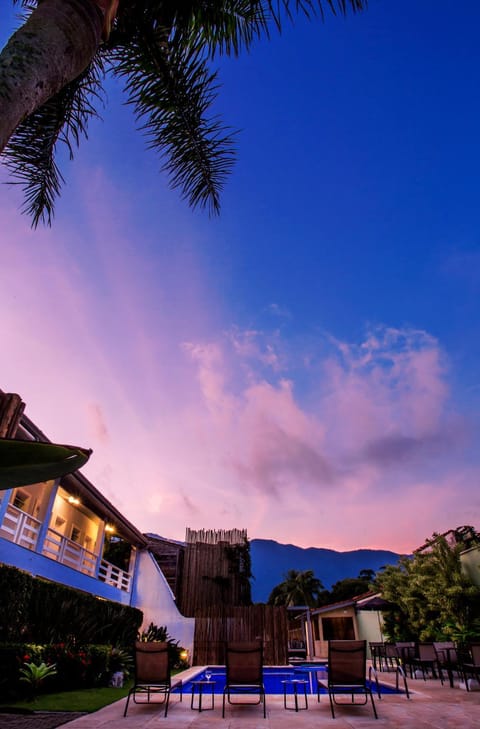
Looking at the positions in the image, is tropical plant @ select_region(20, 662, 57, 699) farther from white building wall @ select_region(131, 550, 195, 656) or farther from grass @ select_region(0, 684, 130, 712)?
white building wall @ select_region(131, 550, 195, 656)

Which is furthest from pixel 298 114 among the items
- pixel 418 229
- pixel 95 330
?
pixel 95 330

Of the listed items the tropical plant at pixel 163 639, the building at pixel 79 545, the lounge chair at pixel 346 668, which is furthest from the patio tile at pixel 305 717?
the tropical plant at pixel 163 639

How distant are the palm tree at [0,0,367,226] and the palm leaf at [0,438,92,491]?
2.89 m

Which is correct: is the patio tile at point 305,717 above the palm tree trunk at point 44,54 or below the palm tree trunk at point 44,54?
below

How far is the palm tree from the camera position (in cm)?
368

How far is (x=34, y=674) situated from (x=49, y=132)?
8110 mm

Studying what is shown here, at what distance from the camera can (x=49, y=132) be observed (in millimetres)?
4430

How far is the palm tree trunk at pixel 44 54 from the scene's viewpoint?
2041 millimetres

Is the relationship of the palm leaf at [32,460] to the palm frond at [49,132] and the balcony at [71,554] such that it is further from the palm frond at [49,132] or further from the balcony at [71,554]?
the balcony at [71,554]

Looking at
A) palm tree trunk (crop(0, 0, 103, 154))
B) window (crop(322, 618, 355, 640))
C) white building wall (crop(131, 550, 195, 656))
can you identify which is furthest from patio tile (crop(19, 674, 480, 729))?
window (crop(322, 618, 355, 640))

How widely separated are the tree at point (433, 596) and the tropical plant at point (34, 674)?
1013 cm

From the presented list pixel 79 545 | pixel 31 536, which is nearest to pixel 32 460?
pixel 31 536

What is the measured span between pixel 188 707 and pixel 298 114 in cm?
1295

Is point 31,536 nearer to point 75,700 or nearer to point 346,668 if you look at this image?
point 75,700
